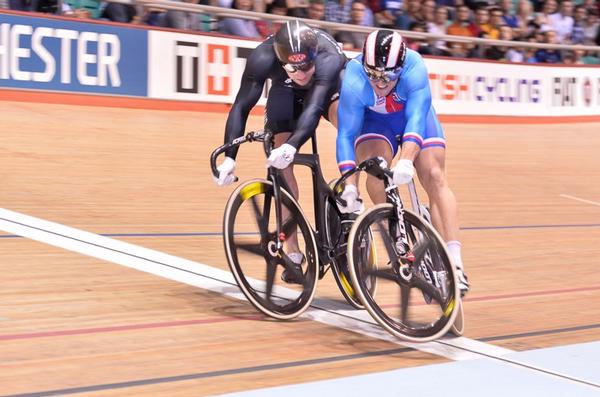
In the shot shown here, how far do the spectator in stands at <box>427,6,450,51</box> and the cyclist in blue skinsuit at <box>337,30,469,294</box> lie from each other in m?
8.24

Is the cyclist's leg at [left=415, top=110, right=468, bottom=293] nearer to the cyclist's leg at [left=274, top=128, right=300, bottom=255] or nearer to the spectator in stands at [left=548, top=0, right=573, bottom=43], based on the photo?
the cyclist's leg at [left=274, top=128, right=300, bottom=255]

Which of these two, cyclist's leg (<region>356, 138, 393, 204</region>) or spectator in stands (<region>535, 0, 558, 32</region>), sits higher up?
spectator in stands (<region>535, 0, 558, 32</region>)

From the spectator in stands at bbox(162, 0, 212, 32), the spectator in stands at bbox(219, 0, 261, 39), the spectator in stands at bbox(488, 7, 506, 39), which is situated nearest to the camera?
the spectator in stands at bbox(162, 0, 212, 32)

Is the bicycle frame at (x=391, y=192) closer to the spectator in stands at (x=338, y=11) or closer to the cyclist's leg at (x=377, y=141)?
the cyclist's leg at (x=377, y=141)

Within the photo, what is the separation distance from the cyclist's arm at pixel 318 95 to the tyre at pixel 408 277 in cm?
50

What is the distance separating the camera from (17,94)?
875 centimetres

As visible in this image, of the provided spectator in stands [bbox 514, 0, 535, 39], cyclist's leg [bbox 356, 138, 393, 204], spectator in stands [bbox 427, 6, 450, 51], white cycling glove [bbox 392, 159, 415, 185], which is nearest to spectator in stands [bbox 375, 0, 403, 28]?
spectator in stands [bbox 427, 6, 450, 51]

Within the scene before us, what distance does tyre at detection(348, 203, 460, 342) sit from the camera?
3.59 m

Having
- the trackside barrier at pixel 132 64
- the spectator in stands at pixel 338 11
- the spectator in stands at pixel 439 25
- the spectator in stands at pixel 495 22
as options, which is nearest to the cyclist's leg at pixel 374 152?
the trackside barrier at pixel 132 64

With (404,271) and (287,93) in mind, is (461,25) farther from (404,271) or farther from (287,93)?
(404,271)

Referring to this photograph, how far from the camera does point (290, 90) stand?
4.29m

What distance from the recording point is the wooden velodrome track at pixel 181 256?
327cm

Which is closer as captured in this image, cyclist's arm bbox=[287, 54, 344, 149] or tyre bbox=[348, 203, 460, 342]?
tyre bbox=[348, 203, 460, 342]

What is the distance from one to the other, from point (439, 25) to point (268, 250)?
9028 mm
